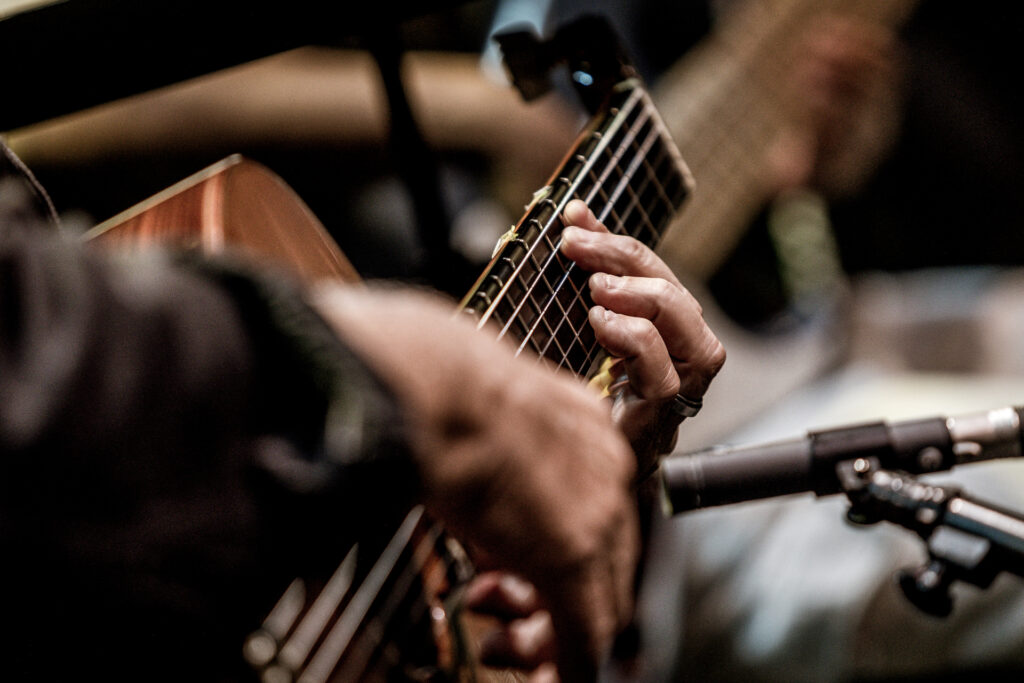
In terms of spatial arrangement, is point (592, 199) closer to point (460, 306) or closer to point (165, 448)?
point (460, 306)

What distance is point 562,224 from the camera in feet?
2.20

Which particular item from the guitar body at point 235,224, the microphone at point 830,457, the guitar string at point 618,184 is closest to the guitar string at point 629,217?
the guitar string at point 618,184

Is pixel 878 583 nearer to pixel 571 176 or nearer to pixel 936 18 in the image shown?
pixel 571 176

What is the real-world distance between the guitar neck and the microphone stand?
0.21m

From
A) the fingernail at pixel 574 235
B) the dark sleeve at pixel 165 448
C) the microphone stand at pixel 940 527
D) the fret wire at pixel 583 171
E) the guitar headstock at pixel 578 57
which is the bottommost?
the microphone stand at pixel 940 527

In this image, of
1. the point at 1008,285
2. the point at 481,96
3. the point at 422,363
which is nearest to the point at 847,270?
the point at 1008,285

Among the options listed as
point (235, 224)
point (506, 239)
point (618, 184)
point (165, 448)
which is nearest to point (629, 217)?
point (618, 184)

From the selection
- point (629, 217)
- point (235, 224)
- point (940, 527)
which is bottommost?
point (940, 527)

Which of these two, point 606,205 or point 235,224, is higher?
point 235,224

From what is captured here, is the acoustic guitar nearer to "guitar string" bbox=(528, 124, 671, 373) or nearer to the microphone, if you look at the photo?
"guitar string" bbox=(528, 124, 671, 373)

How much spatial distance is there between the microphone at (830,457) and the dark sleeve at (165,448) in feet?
0.95

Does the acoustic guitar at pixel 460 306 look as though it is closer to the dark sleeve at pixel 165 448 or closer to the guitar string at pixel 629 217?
the guitar string at pixel 629 217

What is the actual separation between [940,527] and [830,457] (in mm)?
80

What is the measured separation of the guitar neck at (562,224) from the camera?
618mm
